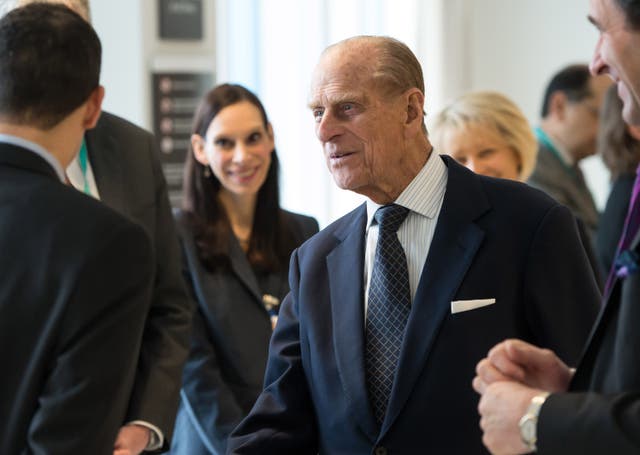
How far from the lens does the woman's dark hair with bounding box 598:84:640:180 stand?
452cm

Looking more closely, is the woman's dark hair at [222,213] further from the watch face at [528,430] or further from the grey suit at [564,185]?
the watch face at [528,430]

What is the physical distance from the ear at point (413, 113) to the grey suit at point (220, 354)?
1.34 meters

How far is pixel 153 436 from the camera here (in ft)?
8.16

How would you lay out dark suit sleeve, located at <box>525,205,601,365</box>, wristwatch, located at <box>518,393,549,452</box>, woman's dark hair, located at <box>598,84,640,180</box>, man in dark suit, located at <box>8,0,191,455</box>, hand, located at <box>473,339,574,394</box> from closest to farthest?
wristwatch, located at <box>518,393,549,452</box>
hand, located at <box>473,339,574,394</box>
dark suit sleeve, located at <box>525,205,601,365</box>
man in dark suit, located at <box>8,0,191,455</box>
woman's dark hair, located at <box>598,84,640,180</box>

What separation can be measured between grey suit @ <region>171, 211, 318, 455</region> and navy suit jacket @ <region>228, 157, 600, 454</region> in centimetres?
110

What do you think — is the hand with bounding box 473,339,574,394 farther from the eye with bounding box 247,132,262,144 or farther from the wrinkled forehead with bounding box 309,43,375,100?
the eye with bounding box 247,132,262,144

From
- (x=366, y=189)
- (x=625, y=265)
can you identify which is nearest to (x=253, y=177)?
(x=366, y=189)

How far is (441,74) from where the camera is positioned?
745cm

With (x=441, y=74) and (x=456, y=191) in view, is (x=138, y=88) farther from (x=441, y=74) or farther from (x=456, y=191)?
(x=456, y=191)

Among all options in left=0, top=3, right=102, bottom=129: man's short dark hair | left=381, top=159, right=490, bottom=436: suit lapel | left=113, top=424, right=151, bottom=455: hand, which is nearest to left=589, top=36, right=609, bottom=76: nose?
left=381, top=159, right=490, bottom=436: suit lapel

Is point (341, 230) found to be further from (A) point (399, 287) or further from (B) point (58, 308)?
(B) point (58, 308)

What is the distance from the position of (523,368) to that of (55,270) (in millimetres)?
804

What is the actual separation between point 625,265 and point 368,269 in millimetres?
889

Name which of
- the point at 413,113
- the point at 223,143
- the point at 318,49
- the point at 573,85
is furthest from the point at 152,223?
the point at 318,49
